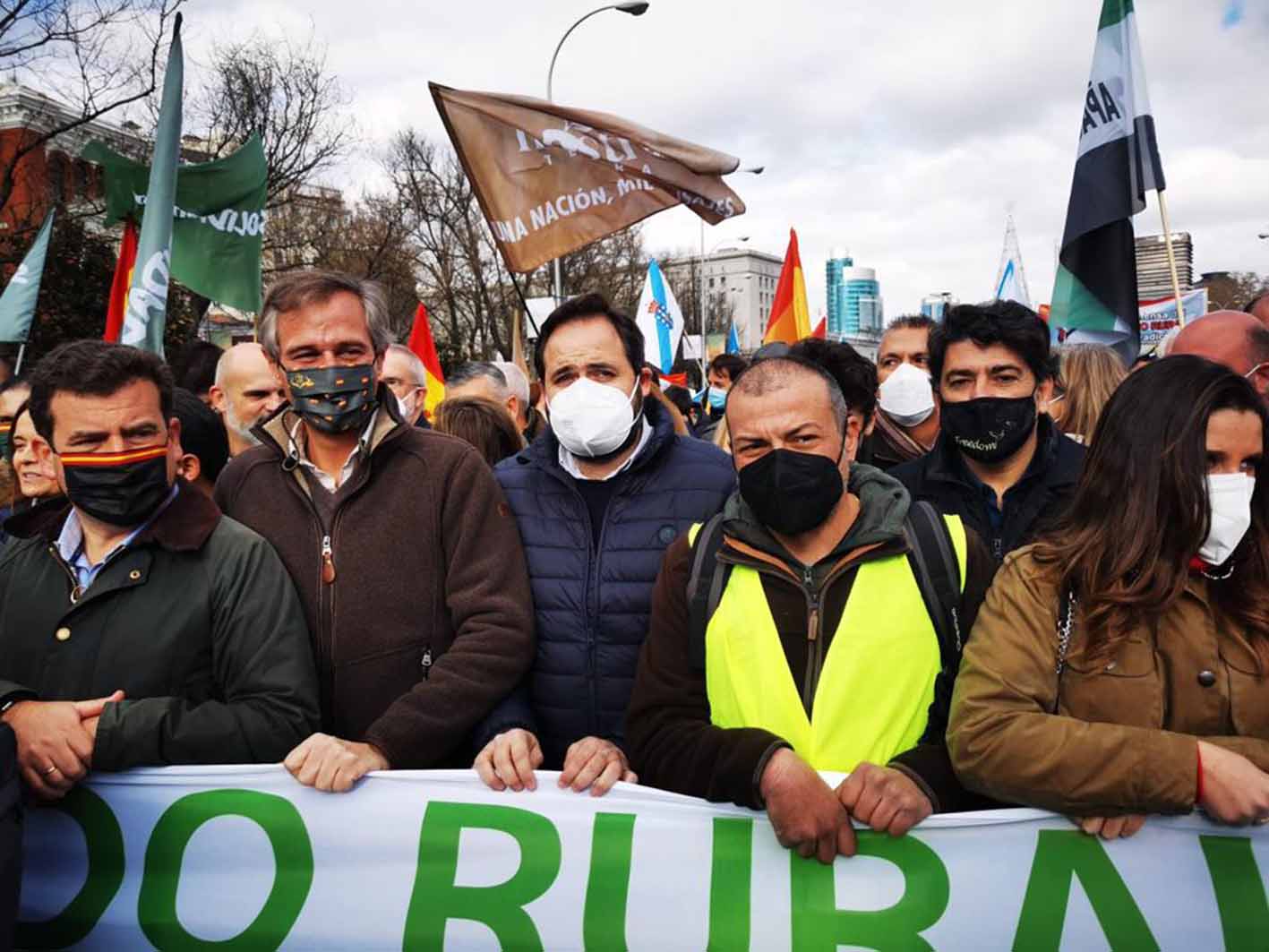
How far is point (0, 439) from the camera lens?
15.4 ft

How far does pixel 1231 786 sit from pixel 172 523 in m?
2.43

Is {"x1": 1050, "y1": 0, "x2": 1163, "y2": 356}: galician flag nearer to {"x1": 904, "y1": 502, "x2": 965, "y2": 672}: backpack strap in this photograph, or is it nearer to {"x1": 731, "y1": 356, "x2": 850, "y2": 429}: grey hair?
{"x1": 731, "y1": 356, "x2": 850, "y2": 429}: grey hair

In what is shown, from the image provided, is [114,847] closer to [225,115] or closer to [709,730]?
[709,730]

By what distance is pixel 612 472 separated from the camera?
2.91 meters

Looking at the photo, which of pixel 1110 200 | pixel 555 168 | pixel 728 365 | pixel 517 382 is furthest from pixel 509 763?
pixel 728 365

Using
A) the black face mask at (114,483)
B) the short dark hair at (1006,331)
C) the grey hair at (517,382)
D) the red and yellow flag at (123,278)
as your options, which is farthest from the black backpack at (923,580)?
the red and yellow flag at (123,278)

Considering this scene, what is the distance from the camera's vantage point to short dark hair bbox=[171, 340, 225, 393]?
572 cm

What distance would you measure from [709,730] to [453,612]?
0.79 meters

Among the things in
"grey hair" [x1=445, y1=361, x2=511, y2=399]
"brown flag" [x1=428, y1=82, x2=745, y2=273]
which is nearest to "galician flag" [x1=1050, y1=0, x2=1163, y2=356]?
"brown flag" [x1=428, y1=82, x2=745, y2=273]

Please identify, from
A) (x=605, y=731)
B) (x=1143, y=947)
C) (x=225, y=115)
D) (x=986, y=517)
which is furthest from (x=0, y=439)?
(x=225, y=115)

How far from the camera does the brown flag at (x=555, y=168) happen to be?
4.93 m

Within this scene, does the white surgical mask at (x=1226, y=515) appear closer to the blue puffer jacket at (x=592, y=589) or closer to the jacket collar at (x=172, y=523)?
the blue puffer jacket at (x=592, y=589)

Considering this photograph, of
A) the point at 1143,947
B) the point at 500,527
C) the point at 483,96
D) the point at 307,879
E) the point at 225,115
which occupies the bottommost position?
the point at 1143,947

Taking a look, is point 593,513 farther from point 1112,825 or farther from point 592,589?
point 1112,825
